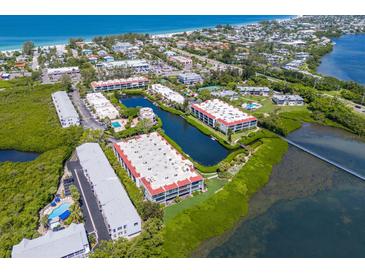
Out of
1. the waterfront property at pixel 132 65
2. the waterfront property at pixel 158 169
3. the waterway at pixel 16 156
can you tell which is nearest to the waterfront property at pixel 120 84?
the waterfront property at pixel 132 65

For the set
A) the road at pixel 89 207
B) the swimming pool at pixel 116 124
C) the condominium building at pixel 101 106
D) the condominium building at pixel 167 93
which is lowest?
the road at pixel 89 207

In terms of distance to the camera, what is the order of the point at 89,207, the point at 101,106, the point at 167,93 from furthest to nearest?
the point at 167,93 < the point at 101,106 < the point at 89,207

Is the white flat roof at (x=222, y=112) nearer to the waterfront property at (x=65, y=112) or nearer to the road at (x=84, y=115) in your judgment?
the road at (x=84, y=115)

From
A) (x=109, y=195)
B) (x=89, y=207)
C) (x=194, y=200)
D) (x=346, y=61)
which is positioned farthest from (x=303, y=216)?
(x=346, y=61)

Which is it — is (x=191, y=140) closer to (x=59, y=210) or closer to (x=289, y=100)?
(x=59, y=210)

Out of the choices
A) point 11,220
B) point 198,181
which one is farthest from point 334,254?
point 11,220
